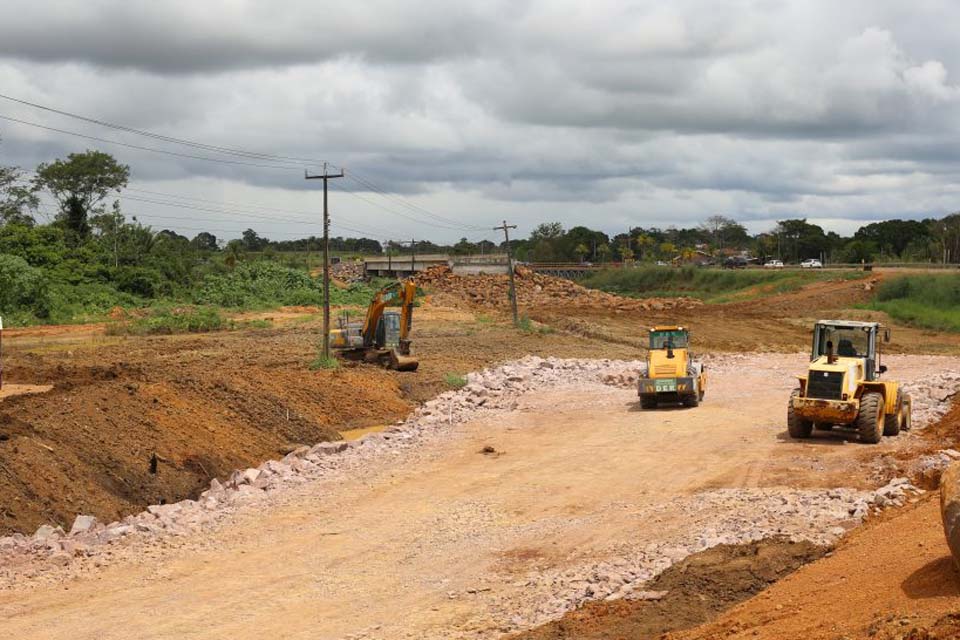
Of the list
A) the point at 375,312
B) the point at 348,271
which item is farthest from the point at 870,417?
the point at 348,271

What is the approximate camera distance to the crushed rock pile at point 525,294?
79000 mm

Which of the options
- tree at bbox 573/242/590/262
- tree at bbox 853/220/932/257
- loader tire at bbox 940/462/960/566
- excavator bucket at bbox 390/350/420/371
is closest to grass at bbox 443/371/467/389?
excavator bucket at bbox 390/350/420/371

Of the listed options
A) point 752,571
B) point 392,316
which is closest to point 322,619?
point 752,571

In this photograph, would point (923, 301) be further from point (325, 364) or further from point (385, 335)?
point (325, 364)

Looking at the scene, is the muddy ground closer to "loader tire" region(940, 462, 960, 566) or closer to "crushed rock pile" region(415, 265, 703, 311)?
"loader tire" region(940, 462, 960, 566)

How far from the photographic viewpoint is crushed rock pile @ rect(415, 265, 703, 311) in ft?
259

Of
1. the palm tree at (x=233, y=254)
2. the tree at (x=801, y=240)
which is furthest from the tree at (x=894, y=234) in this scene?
the palm tree at (x=233, y=254)

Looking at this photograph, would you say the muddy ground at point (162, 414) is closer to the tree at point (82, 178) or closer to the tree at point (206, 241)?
the tree at point (82, 178)

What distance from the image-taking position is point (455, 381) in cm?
3400

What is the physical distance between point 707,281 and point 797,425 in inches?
2905

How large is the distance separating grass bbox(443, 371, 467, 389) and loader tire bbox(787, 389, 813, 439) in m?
12.5

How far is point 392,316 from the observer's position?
118 feet

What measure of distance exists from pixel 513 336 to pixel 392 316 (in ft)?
51.6

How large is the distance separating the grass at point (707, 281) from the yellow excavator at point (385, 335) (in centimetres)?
5131
